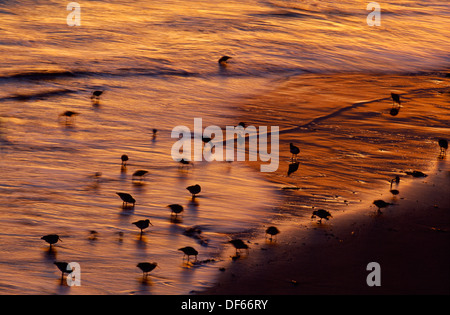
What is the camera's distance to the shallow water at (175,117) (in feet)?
28.8

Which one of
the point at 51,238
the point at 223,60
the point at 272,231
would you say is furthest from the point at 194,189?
the point at 223,60

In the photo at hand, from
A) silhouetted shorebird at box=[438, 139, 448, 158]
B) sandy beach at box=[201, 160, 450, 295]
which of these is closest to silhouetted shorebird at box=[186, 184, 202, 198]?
sandy beach at box=[201, 160, 450, 295]

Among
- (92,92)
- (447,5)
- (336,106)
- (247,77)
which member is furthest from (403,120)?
(447,5)

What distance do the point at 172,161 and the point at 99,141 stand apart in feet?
5.66

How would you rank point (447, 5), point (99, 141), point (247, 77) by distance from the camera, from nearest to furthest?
point (99, 141), point (247, 77), point (447, 5)

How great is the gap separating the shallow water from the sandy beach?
0.54 metres

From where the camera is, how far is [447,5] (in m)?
31.7

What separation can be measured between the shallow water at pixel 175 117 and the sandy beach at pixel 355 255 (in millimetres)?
540

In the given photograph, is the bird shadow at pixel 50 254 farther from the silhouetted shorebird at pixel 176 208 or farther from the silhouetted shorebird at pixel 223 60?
the silhouetted shorebird at pixel 223 60

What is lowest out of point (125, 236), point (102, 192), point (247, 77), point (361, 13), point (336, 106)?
point (125, 236)

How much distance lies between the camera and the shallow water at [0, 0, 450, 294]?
28.8ft

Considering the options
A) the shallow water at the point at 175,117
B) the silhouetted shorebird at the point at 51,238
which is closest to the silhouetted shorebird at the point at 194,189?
the shallow water at the point at 175,117

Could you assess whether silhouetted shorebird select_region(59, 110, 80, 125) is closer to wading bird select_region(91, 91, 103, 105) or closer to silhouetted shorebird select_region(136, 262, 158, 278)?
wading bird select_region(91, 91, 103, 105)

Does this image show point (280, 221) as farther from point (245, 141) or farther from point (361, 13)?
point (361, 13)
